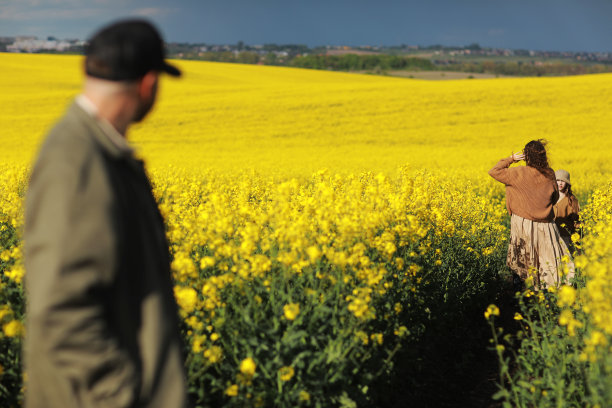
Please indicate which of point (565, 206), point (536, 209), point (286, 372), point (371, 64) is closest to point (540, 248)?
point (536, 209)

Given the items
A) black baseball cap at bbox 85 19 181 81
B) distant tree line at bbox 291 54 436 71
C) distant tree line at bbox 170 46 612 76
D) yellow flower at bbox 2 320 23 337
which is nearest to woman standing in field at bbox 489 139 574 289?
yellow flower at bbox 2 320 23 337

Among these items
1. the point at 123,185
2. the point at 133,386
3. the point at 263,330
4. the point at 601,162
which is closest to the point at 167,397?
the point at 133,386

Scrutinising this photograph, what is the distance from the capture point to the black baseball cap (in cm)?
150

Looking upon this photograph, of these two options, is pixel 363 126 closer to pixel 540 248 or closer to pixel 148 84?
pixel 540 248

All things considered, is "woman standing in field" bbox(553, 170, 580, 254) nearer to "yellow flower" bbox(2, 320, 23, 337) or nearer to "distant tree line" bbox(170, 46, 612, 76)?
"yellow flower" bbox(2, 320, 23, 337)

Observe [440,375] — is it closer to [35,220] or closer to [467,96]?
[35,220]

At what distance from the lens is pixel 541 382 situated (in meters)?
3.44

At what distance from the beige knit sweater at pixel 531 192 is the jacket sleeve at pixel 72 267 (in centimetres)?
533

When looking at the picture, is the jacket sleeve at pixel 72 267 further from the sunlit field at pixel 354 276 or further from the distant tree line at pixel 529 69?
the distant tree line at pixel 529 69

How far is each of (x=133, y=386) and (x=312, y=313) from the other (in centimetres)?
179

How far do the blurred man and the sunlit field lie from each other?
75 cm

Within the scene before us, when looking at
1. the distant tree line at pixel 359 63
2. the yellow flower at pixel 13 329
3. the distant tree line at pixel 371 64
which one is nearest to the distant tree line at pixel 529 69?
the distant tree line at pixel 371 64

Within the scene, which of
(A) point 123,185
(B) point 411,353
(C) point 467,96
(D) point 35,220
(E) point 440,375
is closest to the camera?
(D) point 35,220

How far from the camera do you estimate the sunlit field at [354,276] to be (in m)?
2.86
